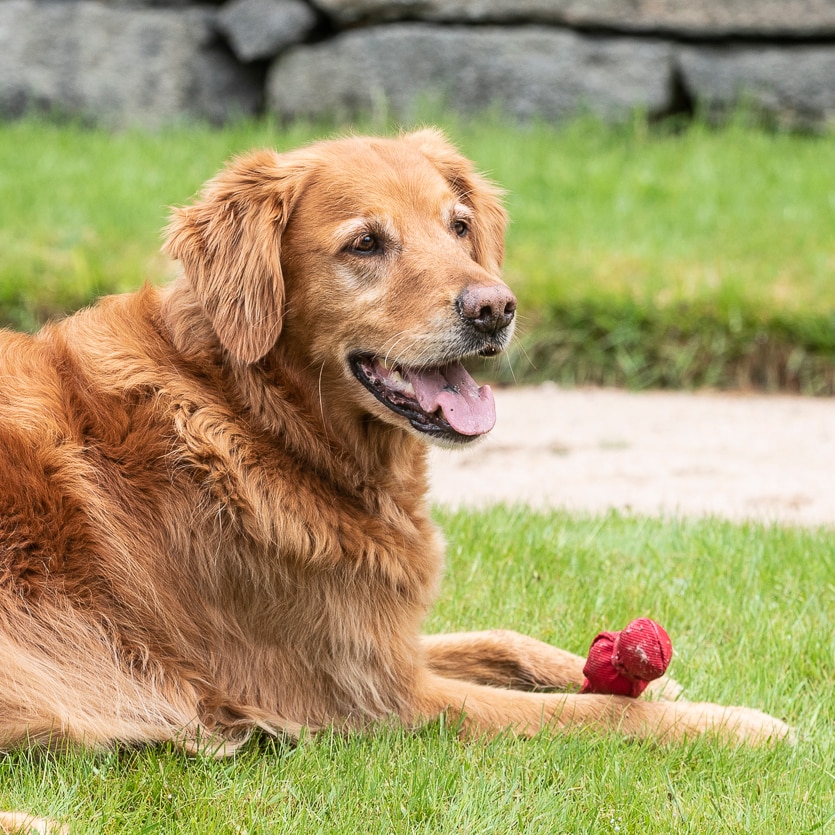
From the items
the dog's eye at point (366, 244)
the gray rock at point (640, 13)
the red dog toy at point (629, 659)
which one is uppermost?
the gray rock at point (640, 13)

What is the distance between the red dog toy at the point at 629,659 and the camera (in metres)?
3.08

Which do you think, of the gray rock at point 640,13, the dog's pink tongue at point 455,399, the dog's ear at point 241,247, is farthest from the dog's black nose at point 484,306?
the gray rock at point 640,13

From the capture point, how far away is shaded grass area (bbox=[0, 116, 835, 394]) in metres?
6.84

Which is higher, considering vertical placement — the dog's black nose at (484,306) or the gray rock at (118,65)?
the gray rock at (118,65)

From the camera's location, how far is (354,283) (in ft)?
10.5

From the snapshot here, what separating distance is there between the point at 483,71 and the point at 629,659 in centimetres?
687

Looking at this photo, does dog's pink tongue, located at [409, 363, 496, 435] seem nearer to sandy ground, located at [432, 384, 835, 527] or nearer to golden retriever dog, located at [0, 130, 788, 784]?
golden retriever dog, located at [0, 130, 788, 784]

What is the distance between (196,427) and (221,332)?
255mm

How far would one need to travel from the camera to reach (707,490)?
5.48 meters

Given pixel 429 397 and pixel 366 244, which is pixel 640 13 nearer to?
pixel 366 244

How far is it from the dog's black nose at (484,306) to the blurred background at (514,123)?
3826mm

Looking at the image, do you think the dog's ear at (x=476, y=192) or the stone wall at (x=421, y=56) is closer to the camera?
the dog's ear at (x=476, y=192)

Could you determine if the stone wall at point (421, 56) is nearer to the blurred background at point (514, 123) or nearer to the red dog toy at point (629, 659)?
the blurred background at point (514, 123)

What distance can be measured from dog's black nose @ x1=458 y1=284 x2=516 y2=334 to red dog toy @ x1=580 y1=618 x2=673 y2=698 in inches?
33.7
